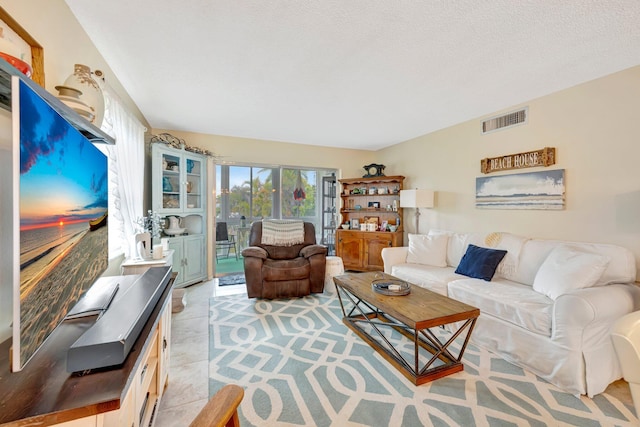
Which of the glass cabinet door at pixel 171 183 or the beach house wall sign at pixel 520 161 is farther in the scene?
the glass cabinet door at pixel 171 183

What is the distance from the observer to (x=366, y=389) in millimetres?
1752

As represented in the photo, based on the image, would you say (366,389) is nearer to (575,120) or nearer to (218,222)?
(575,120)

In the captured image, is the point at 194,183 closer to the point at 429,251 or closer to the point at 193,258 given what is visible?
the point at 193,258

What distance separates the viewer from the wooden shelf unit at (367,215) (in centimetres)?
460

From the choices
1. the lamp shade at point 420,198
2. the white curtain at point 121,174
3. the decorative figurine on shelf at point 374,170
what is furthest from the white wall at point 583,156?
the white curtain at point 121,174

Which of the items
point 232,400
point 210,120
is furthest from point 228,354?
point 210,120

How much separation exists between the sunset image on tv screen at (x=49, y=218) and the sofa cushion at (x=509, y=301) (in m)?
2.69

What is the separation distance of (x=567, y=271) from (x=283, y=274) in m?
2.73

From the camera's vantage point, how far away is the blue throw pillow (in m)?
2.67

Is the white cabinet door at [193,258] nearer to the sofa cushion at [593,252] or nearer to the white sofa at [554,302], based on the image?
the white sofa at [554,302]

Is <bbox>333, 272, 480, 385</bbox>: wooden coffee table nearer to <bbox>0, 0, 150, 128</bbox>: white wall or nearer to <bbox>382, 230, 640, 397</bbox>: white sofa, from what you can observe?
<bbox>382, 230, 640, 397</bbox>: white sofa

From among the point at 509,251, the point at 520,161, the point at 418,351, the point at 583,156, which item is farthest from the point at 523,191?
the point at 418,351

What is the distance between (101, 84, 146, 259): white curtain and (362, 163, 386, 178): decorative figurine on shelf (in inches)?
143

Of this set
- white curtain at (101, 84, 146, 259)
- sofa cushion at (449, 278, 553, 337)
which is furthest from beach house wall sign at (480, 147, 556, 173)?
white curtain at (101, 84, 146, 259)
